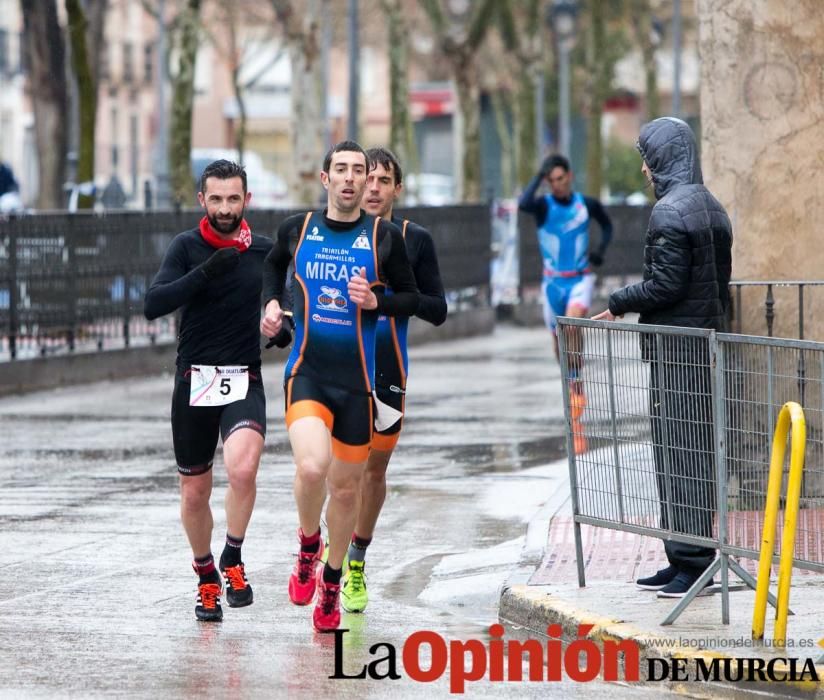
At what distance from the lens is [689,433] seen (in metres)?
8.33

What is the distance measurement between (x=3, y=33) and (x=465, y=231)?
Answer: 169ft

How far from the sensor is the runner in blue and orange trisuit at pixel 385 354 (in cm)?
888

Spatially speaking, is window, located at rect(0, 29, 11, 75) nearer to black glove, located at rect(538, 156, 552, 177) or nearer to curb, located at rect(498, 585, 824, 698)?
black glove, located at rect(538, 156, 552, 177)

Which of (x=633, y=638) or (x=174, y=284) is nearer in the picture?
(x=633, y=638)

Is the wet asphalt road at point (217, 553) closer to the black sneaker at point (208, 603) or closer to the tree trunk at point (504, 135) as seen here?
the black sneaker at point (208, 603)

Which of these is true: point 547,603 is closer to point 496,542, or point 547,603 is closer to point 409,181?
point 496,542

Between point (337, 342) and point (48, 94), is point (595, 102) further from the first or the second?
point (337, 342)

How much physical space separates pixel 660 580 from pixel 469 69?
28.1 m

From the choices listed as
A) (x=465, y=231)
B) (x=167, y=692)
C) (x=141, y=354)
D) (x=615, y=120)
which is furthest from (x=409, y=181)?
(x=167, y=692)

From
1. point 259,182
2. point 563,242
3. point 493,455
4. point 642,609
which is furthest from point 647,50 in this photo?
point 642,609

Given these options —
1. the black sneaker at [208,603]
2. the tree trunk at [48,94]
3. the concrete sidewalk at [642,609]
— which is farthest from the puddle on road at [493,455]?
the tree trunk at [48,94]

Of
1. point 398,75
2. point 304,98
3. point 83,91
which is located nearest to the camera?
point 83,91

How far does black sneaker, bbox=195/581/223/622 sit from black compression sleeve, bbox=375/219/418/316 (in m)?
1.34

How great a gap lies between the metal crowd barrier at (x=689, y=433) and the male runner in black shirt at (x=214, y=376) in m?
1.34
